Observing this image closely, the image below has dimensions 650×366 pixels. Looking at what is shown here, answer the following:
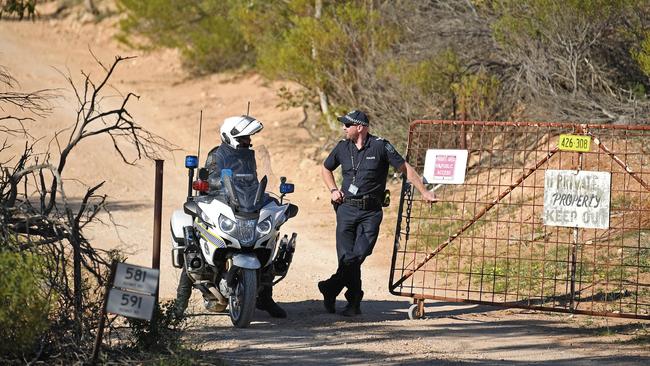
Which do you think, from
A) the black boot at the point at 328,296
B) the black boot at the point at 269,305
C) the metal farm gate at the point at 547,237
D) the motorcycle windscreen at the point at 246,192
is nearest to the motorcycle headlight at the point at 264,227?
the motorcycle windscreen at the point at 246,192

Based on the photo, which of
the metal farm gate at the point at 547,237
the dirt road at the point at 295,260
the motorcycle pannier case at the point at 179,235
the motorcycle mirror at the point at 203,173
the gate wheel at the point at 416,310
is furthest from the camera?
the gate wheel at the point at 416,310

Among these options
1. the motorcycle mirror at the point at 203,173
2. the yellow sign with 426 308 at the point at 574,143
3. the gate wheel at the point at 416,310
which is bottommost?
the gate wheel at the point at 416,310

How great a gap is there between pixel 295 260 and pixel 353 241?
3852 mm

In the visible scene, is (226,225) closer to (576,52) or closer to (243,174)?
(243,174)

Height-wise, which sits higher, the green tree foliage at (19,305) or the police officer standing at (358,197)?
Answer: the police officer standing at (358,197)

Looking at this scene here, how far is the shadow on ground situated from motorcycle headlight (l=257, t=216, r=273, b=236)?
834 millimetres

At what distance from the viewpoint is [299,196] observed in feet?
62.7

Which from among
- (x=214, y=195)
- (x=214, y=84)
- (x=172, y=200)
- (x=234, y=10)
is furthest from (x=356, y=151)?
(x=214, y=84)

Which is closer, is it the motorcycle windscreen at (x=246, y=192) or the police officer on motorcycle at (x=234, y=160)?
the motorcycle windscreen at (x=246, y=192)

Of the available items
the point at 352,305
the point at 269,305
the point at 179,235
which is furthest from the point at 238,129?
the point at 352,305

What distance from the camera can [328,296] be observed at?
420 inches

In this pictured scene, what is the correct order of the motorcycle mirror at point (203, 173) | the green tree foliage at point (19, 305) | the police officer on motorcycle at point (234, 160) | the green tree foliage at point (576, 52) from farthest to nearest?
the green tree foliage at point (576, 52)
the police officer on motorcycle at point (234, 160)
the motorcycle mirror at point (203, 173)
the green tree foliage at point (19, 305)

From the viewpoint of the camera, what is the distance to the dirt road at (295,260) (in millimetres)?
8985

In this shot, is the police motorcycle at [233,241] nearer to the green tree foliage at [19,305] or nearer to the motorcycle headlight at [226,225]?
the motorcycle headlight at [226,225]
